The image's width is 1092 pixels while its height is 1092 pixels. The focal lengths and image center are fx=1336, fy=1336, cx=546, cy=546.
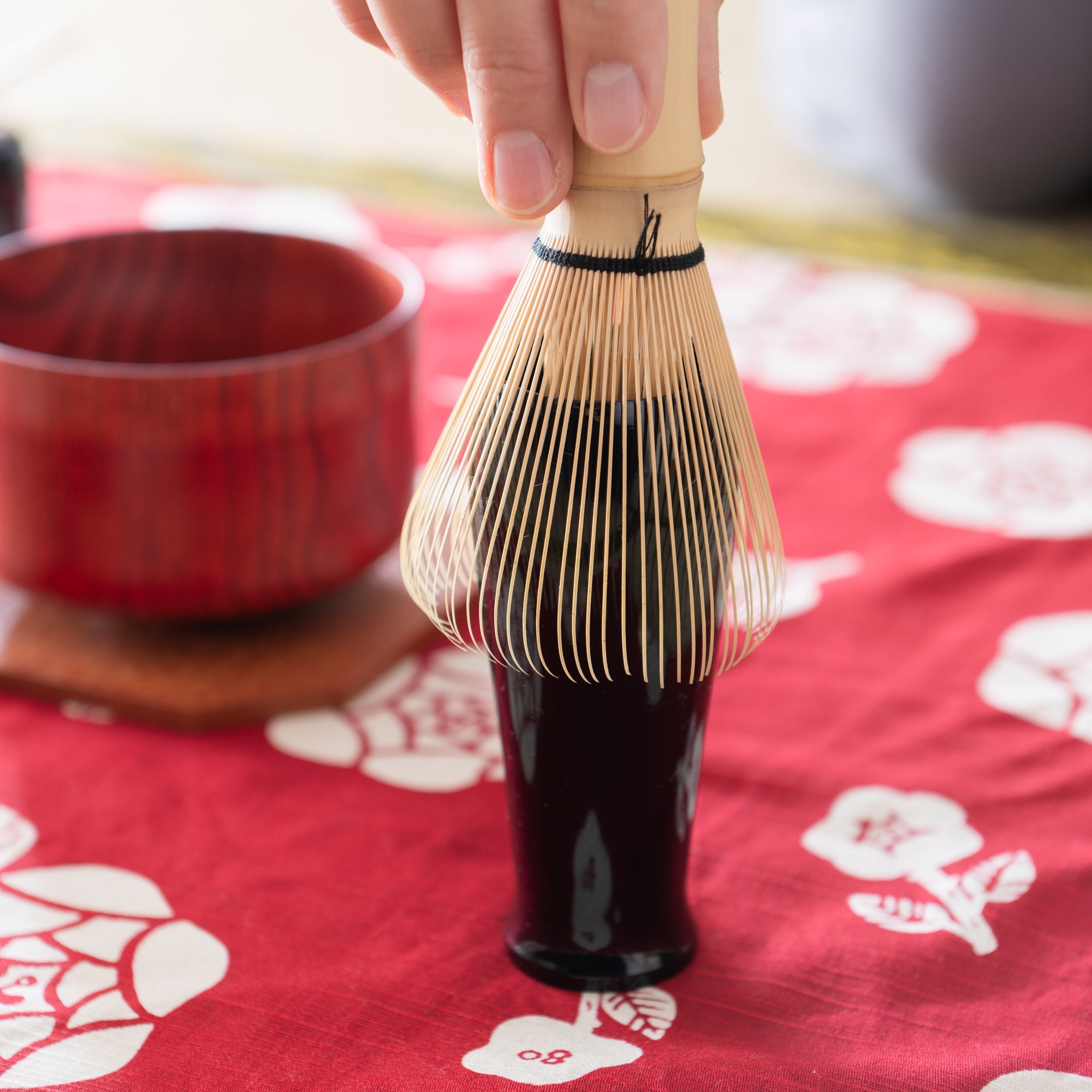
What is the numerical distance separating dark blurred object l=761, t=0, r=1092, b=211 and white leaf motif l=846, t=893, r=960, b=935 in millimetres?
776

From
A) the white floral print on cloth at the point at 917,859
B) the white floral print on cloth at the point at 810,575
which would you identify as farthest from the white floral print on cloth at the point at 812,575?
the white floral print on cloth at the point at 917,859

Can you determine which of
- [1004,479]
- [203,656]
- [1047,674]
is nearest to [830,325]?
[1004,479]

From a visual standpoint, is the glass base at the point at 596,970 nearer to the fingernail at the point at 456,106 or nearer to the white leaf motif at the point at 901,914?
the white leaf motif at the point at 901,914

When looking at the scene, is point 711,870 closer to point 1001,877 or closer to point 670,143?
point 1001,877

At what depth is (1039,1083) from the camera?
0.30m

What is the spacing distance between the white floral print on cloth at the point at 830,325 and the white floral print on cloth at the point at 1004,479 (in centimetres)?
6

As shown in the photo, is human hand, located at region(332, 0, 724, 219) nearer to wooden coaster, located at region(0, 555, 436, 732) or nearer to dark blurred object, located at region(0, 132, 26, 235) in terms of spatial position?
wooden coaster, located at region(0, 555, 436, 732)

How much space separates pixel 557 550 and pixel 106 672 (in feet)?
0.69

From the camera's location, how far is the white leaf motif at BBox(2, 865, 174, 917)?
1.12 feet

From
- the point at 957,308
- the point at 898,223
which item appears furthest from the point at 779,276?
the point at 898,223

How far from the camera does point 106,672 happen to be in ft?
1.38

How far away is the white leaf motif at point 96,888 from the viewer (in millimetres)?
342

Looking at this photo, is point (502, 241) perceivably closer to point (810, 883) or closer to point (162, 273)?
point (162, 273)

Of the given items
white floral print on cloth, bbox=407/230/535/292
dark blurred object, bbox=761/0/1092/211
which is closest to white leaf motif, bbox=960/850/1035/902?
white floral print on cloth, bbox=407/230/535/292
